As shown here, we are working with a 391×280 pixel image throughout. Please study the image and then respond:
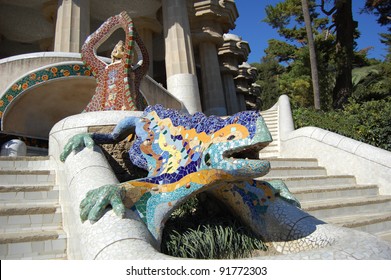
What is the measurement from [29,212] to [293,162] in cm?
496

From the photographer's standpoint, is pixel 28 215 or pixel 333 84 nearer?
pixel 28 215

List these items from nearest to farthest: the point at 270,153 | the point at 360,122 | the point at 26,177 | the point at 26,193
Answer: the point at 26,193
the point at 26,177
the point at 270,153
the point at 360,122

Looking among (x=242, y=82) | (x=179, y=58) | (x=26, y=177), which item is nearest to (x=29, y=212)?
(x=26, y=177)

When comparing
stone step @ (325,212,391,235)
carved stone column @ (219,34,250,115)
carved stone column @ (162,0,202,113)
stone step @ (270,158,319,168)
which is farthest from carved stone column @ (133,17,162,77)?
stone step @ (325,212,391,235)

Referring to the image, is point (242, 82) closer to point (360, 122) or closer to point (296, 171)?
point (360, 122)

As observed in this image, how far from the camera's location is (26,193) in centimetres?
331

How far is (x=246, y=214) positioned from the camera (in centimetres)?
292

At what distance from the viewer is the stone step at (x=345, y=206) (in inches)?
175

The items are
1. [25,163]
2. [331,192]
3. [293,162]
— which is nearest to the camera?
[25,163]

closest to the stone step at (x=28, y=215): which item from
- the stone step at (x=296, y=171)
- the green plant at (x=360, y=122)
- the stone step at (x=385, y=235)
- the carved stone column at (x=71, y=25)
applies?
the stone step at (x=296, y=171)
